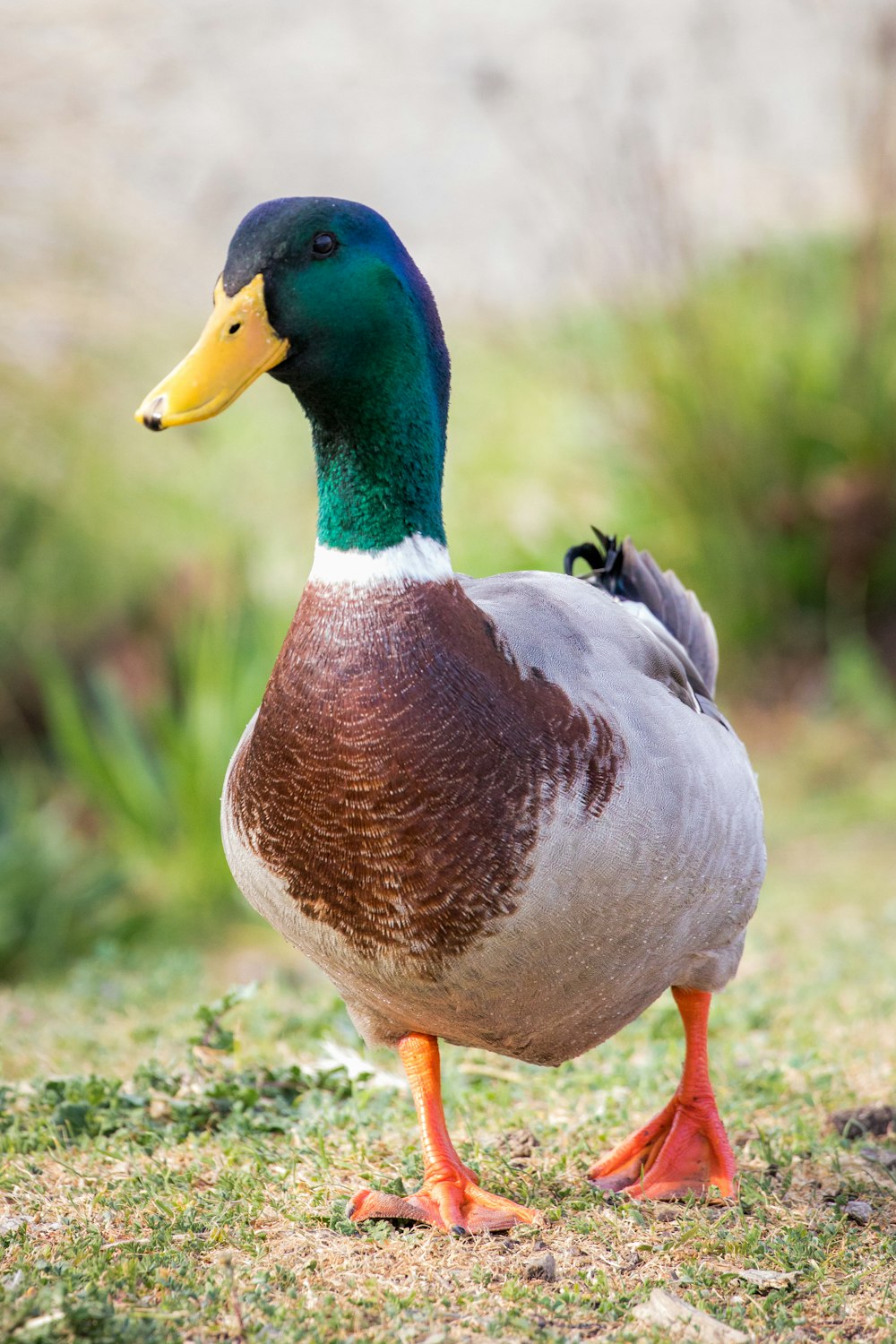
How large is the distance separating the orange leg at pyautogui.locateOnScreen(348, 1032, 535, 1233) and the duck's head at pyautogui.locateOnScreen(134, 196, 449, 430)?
3.81 feet

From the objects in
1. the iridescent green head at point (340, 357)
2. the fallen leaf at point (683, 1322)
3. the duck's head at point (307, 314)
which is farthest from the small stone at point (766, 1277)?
the duck's head at point (307, 314)

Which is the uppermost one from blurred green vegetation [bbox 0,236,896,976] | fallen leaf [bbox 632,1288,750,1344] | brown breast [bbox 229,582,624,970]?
blurred green vegetation [bbox 0,236,896,976]

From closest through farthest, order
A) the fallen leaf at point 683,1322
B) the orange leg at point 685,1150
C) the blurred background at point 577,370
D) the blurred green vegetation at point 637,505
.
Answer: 1. the fallen leaf at point 683,1322
2. the orange leg at point 685,1150
3. the blurred background at point 577,370
4. the blurred green vegetation at point 637,505

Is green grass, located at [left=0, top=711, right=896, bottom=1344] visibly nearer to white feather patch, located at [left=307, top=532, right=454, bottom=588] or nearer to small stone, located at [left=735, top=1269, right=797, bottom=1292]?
small stone, located at [left=735, top=1269, right=797, bottom=1292]

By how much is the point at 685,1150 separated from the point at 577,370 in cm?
475

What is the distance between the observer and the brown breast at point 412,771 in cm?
224

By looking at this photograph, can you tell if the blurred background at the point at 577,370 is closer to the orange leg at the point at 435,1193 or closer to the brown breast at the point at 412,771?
the orange leg at the point at 435,1193

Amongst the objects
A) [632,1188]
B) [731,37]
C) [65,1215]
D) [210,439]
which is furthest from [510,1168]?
[731,37]

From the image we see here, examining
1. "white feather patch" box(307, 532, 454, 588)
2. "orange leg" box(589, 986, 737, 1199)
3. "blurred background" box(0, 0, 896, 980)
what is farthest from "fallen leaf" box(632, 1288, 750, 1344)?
"blurred background" box(0, 0, 896, 980)

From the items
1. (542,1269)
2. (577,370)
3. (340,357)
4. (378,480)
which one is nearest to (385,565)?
(378,480)

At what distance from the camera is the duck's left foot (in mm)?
2467

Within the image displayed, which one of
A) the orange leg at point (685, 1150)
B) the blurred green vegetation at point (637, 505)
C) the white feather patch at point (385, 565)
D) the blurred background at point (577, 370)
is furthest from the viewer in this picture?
the blurred green vegetation at point (637, 505)

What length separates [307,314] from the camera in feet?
7.62

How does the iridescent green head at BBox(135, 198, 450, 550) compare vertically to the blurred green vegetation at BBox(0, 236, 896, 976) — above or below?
below
